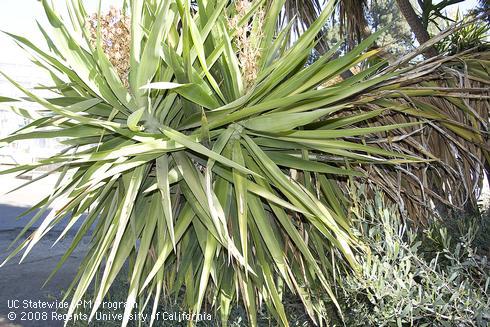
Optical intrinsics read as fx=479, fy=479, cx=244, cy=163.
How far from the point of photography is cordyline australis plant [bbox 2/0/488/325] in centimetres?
230

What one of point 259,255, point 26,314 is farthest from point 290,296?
point 26,314

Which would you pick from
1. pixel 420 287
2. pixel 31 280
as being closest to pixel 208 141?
pixel 420 287

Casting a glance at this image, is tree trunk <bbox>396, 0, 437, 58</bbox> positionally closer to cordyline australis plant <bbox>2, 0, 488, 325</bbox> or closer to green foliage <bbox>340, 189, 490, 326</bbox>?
cordyline australis plant <bbox>2, 0, 488, 325</bbox>

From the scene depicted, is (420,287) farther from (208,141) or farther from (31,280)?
(31,280)

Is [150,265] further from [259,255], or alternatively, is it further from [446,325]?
[446,325]

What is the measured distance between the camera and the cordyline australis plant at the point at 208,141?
230 cm

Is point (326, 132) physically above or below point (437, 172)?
above

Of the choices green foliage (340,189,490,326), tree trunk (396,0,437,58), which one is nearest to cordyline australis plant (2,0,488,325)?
green foliage (340,189,490,326)

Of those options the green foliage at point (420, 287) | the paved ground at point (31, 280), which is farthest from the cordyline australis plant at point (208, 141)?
the paved ground at point (31, 280)

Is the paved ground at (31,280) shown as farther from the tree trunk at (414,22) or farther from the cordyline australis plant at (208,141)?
the tree trunk at (414,22)

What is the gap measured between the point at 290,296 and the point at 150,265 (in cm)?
106

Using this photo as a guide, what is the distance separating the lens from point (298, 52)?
2510 millimetres

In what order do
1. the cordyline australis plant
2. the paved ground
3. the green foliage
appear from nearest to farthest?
the green foliage
the cordyline australis plant
the paved ground

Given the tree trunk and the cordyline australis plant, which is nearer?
the cordyline australis plant
